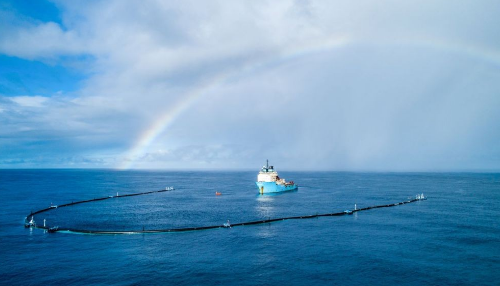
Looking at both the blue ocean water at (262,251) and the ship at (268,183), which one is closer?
the blue ocean water at (262,251)

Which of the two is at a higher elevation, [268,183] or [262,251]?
[268,183]

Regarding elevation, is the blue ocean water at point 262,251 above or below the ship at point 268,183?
below

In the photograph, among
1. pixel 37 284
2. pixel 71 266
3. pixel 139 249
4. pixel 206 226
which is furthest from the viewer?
pixel 206 226

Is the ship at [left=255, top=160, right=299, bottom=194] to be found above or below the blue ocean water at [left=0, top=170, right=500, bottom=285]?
above

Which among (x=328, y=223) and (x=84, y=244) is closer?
(x=84, y=244)

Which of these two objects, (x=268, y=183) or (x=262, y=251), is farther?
(x=268, y=183)

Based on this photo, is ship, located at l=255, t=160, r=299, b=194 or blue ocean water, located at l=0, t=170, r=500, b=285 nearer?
blue ocean water, located at l=0, t=170, r=500, b=285

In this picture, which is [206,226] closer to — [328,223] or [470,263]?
[328,223]

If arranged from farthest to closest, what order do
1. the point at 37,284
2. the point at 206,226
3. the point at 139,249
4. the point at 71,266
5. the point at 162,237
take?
the point at 206,226
the point at 162,237
the point at 139,249
the point at 71,266
the point at 37,284

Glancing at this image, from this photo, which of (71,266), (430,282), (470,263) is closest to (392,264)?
(430,282)

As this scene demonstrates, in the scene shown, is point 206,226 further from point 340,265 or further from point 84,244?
point 340,265
